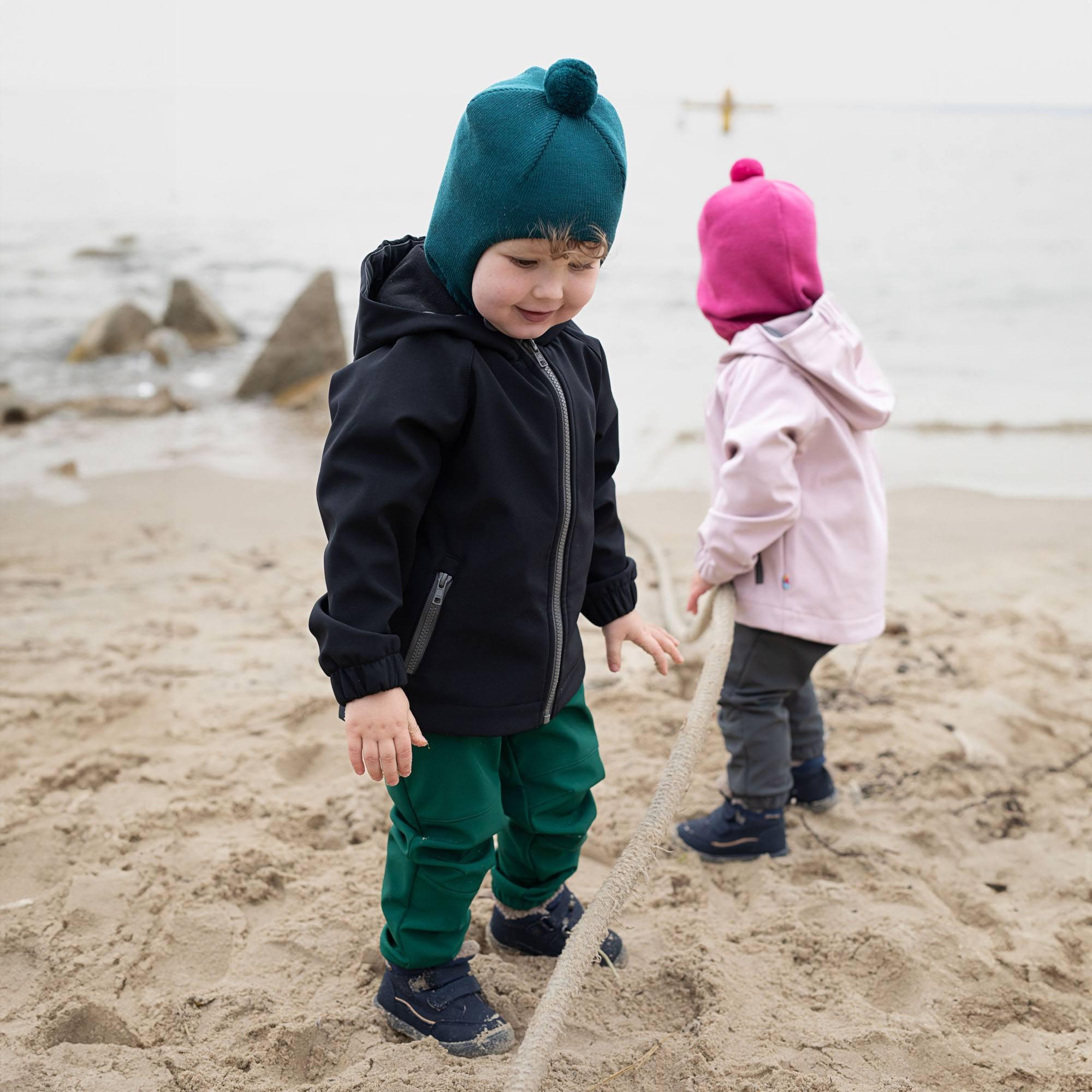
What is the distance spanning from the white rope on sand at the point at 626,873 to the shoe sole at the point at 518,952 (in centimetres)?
4

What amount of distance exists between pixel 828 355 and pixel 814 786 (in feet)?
3.63

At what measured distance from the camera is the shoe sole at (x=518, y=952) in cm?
210

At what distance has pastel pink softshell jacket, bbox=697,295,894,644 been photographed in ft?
7.29

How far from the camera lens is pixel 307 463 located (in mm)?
6145

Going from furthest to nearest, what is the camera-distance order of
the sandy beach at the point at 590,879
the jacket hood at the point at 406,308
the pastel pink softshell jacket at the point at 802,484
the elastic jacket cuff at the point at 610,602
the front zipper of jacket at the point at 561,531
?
the pastel pink softshell jacket at the point at 802,484 → the elastic jacket cuff at the point at 610,602 → the sandy beach at the point at 590,879 → the front zipper of jacket at the point at 561,531 → the jacket hood at the point at 406,308

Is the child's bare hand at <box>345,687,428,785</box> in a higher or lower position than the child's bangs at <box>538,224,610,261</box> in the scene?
lower

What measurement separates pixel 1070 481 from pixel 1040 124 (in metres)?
26.1

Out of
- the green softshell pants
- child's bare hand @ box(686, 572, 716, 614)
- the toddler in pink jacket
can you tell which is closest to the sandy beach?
the green softshell pants

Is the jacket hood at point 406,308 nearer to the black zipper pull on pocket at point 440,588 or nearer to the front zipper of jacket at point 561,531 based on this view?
the front zipper of jacket at point 561,531

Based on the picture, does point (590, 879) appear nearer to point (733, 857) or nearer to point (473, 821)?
point (733, 857)

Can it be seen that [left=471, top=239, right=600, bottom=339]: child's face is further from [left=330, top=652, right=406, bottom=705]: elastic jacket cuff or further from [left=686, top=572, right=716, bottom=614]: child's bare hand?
[left=686, top=572, right=716, bottom=614]: child's bare hand

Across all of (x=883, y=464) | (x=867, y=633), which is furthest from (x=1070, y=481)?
(x=867, y=633)

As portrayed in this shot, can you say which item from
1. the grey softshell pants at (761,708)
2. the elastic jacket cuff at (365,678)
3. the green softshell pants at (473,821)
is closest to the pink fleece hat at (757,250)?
the grey softshell pants at (761,708)

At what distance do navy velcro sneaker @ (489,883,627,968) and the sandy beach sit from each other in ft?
0.12
